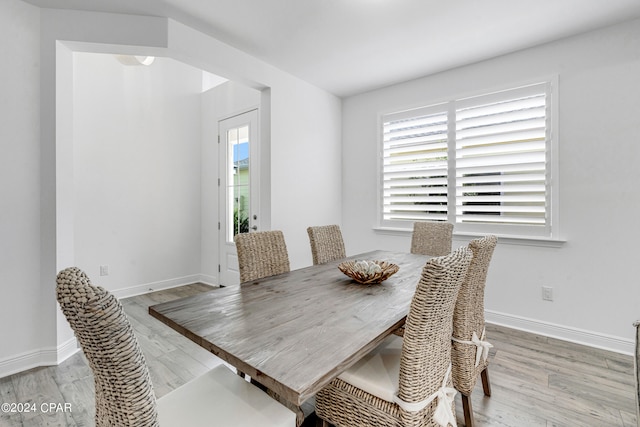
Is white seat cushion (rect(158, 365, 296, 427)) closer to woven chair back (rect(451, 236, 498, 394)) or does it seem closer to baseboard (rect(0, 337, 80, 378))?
woven chair back (rect(451, 236, 498, 394))

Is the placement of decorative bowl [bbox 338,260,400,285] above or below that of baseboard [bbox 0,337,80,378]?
above

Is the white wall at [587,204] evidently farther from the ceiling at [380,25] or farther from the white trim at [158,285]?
the white trim at [158,285]

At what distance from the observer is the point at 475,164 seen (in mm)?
3064

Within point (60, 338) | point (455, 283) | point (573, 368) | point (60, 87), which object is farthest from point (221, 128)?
point (573, 368)

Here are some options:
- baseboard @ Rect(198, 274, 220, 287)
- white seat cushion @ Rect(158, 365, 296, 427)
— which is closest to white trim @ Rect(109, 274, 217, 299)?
baseboard @ Rect(198, 274, 220, 287)

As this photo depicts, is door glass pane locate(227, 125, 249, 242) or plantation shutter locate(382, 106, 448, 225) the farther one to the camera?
door glass pane locate(227, 125, 249, 242)

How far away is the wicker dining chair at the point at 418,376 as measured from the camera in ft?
3.40

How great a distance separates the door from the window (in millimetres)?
1639

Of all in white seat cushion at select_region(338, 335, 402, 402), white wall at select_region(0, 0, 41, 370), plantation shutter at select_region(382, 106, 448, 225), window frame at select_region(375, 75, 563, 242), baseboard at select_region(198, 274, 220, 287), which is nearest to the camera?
white seat cushion at select_region(338, 335, 402, 402)

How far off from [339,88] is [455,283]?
3264 mm

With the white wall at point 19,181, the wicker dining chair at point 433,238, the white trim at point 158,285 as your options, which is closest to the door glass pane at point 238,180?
the white trim at point 158,285

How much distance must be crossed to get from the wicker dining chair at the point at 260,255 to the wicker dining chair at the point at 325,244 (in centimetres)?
36

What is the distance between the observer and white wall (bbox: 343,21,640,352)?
238cm

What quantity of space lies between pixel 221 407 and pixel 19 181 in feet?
7.46
